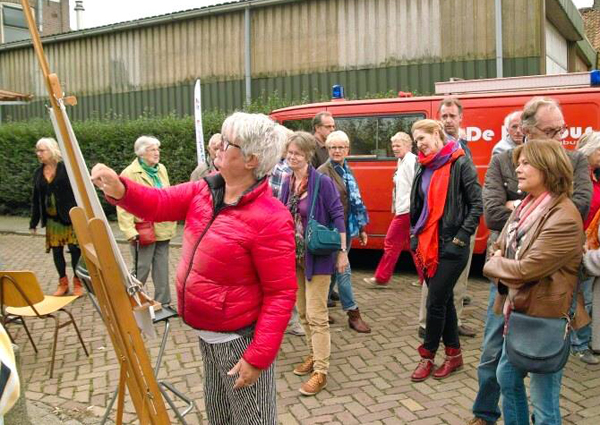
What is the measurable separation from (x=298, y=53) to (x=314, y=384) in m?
10.7

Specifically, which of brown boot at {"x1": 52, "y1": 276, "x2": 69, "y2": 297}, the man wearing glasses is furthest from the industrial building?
brown boot at {"x1": 52, "y1": 276, "x2": 69, "y2": 297}

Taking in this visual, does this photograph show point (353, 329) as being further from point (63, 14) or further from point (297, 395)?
point (63, 14)

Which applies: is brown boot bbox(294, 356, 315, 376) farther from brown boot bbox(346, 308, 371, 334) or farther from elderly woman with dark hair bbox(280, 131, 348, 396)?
brown boot bbox(346, 308, 371, 334)

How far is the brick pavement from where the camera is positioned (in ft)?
13.0

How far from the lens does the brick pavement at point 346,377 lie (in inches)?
156

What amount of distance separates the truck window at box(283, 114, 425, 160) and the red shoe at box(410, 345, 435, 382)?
3.72 meters

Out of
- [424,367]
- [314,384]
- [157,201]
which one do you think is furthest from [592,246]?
[157,201]

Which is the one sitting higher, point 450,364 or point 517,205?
point 517,205

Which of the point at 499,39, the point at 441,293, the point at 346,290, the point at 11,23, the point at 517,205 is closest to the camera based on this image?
the point at 517,205

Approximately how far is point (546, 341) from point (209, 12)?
1344 cm

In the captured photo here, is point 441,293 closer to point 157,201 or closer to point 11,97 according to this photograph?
point 157,201

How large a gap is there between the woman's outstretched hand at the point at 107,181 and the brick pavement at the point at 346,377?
7.30 feet

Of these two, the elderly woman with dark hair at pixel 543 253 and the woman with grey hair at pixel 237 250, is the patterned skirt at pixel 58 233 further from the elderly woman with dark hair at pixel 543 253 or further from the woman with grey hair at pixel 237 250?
the elderly woman with dark hair at pixel 543 253

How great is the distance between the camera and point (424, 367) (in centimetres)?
446
